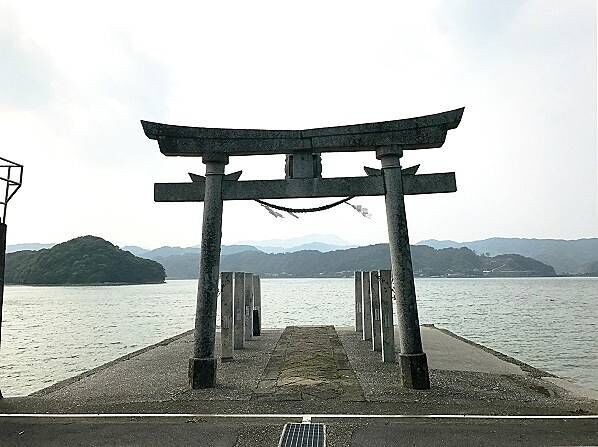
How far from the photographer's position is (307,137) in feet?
28.6

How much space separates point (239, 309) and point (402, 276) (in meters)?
5.88

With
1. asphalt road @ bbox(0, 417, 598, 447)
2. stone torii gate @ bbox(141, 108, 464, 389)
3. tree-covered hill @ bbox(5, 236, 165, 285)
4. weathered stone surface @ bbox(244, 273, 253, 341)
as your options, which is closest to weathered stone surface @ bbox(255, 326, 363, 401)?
weathered stone surface @ bbox(244, 273, 253, 341)

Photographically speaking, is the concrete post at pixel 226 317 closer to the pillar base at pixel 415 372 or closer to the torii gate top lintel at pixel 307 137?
the torii gate top lintel at pixel 307 137

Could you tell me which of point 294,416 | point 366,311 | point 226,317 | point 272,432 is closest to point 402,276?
point 294,416

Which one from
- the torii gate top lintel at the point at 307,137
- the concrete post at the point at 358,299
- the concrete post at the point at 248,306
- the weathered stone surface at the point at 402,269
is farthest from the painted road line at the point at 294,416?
the concrete post at the point at 358,299

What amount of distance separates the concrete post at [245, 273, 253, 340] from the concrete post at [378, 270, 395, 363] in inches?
194

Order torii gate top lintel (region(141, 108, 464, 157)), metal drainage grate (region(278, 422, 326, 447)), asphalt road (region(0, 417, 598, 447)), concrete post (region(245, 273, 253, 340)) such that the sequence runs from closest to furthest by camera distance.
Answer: metal drainage grate (region(278, 422, 326, 447)) < asphalt road (region(0, 417, 598, 447)) < torii gate top lintel (region(141, 108, 464, 157)) < concrete post (region(245, 273, 253, 340))

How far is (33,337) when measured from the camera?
26406 mm

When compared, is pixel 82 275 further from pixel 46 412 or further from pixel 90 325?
pixel 46 412

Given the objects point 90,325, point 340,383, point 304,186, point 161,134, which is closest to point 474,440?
point 340,383

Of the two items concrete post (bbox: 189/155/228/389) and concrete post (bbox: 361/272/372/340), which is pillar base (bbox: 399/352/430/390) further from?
concrete post (bbox: 361/272/372/340)

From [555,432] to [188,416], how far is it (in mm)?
4833

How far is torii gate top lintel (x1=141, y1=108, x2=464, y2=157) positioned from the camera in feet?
28.3

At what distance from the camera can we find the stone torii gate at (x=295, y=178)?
8.43 metres
